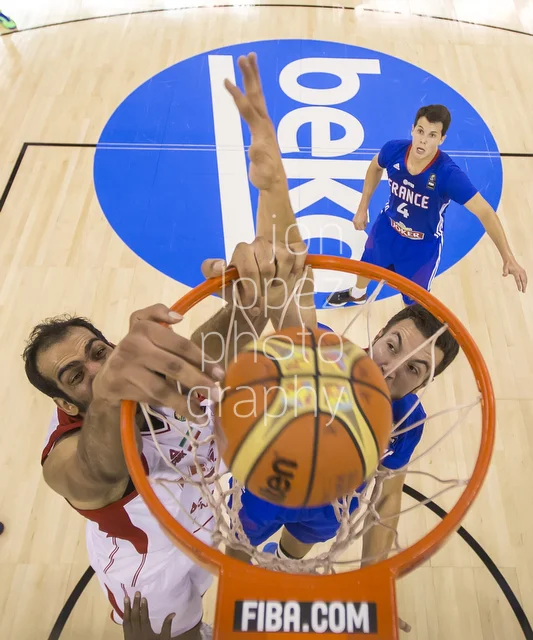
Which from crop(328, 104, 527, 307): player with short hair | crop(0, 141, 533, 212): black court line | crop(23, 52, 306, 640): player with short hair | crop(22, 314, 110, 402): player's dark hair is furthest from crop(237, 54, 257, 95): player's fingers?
crop(0, 141, 533, 212): black court line

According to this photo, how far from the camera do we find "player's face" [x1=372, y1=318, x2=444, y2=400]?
2.06m

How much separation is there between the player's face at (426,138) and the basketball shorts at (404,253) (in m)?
0.40

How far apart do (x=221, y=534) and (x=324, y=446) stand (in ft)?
2.06

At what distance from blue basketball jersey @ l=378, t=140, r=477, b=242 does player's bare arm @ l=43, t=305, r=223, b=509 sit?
2130 millimetres

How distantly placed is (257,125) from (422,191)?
1.68 metres

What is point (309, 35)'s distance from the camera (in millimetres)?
5555

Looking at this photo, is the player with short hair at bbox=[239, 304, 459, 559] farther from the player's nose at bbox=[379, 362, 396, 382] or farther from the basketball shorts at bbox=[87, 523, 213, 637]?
the basketball shorts at bbox=[87, 523, 213, 637]

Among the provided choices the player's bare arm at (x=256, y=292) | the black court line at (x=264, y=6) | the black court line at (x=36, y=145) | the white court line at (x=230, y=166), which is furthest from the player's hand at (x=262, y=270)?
the black court line at (x=264, y=6)

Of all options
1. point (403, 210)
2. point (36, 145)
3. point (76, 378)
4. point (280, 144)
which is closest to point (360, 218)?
point (403, 210)

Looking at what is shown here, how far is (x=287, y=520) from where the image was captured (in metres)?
2.20

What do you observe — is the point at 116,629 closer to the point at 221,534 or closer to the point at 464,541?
the point at 221,534

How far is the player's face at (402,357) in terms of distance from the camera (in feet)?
6.76

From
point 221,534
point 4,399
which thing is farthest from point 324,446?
point 4,399

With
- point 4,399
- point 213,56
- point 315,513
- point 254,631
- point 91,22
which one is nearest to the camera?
point 254,631
